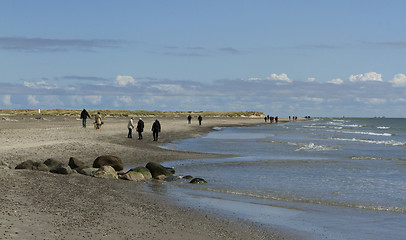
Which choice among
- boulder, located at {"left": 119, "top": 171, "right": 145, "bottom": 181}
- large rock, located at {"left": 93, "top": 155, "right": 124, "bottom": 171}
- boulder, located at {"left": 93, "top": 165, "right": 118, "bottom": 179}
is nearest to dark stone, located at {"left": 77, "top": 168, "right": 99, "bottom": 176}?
boulder, located at {"left": 93, "top": 165, "right": 118, "bottom": 179}

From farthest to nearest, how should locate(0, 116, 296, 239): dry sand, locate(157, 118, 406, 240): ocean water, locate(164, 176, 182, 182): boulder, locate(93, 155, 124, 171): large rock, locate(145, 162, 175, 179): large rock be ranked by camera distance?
locate(93, 155, 124, 171): large rock → locate(145, 162, 175, 179): large rock → locate(164, 176, 182, 182): boulder → locate(157, 118, 406, 240): ocean water → locate(0, 116, 296, 239): dry sand

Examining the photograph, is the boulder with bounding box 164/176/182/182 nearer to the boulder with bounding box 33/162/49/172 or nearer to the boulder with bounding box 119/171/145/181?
the boulder with bounding box 119/171/145/181

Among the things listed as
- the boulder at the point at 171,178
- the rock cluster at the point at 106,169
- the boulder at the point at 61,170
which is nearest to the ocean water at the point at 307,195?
the boulder at the point at 171,178

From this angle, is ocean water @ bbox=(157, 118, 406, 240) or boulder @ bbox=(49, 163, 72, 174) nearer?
ocean water @ bbox=(157, 118, 406, 240)

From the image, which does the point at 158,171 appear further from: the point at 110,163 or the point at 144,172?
the point at 110,163

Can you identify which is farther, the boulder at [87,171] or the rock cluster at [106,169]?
the boulder at [87,171]

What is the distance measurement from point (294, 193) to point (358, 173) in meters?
7.56

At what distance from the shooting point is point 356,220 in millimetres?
11797

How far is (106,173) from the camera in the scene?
17.6 metres

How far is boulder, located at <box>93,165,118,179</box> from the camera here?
1745cm

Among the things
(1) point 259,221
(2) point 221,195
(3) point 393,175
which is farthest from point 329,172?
(1) point 259,221

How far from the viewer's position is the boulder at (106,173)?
57.3 ft

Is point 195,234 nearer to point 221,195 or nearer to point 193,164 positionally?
point 221,195

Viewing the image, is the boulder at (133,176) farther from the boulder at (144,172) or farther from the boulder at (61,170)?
the boulder at (61,170)
